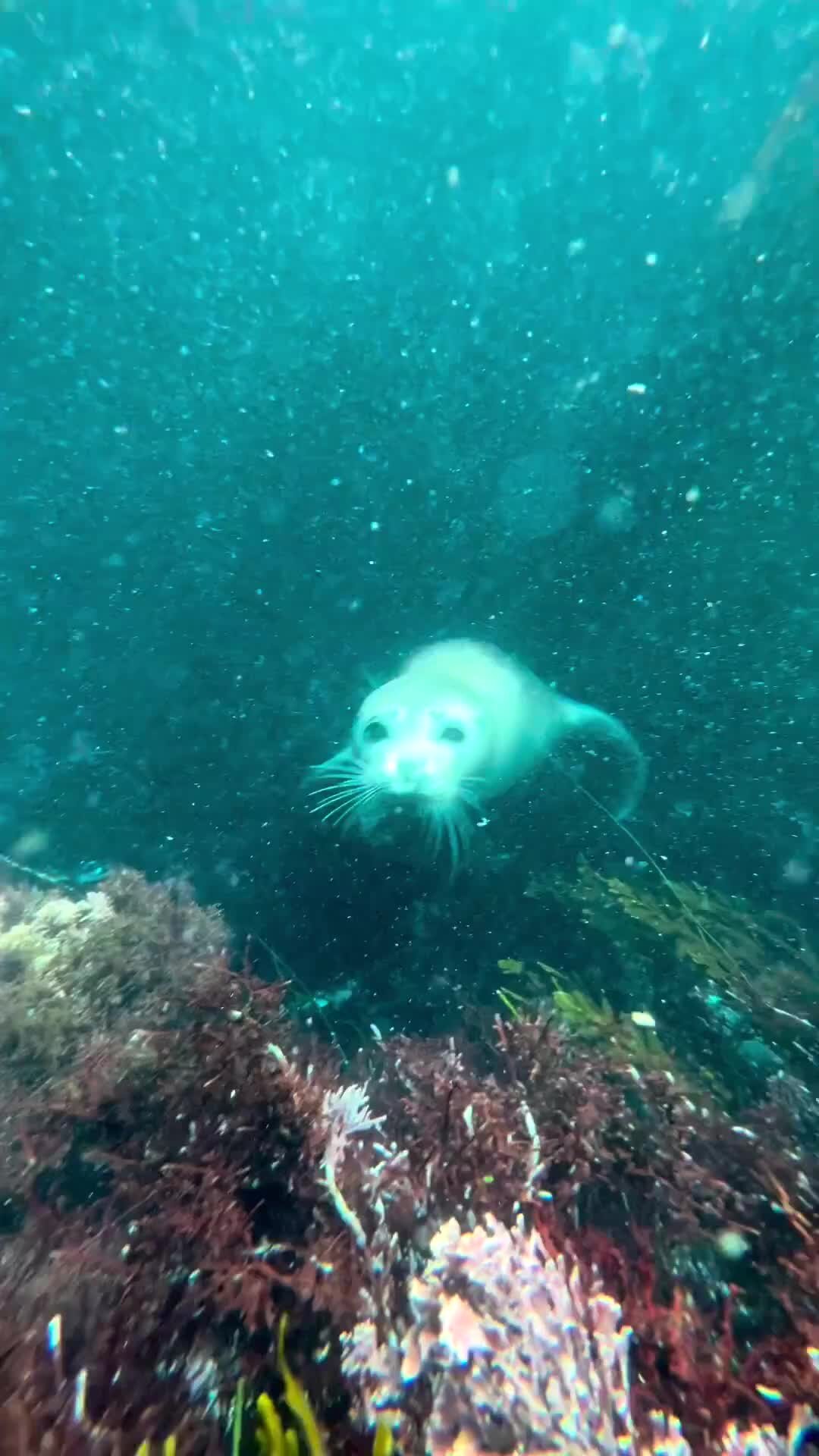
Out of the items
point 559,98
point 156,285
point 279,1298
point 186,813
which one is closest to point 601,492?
point 559,98

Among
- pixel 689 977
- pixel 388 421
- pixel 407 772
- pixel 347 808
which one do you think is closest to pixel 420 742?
pixel 407 772

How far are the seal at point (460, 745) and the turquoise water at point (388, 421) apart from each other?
445 millimetres

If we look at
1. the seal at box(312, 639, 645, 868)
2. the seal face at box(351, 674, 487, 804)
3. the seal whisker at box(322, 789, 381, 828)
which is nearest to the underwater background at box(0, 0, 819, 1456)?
the seal whisker at box(322, 789, 381, 828)

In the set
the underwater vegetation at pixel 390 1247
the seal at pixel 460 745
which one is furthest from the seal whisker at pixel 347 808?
the underwater vegetation at pixel 390 1247

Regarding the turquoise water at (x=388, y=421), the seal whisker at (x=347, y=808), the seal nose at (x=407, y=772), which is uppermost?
the turquoise water at (x=388, y=421)

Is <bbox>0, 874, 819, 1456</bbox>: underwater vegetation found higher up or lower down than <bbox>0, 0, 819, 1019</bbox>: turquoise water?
lower down

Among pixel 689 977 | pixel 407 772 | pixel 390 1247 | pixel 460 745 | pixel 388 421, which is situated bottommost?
pixel 689 977

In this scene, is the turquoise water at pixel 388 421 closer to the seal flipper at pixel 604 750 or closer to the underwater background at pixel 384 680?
the underwater background at pixel 384 680

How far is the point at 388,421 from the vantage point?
21.5 ft

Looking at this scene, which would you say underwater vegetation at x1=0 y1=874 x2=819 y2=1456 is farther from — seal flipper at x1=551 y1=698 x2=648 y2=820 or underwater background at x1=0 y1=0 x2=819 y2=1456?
seal flipper at x1=551 y1=698 x2=648 y2=820

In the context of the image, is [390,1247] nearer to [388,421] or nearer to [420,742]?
[420,742]

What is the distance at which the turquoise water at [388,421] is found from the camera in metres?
5.05

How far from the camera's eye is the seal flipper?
23.2ft

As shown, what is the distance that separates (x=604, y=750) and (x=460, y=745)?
2.48 meters
